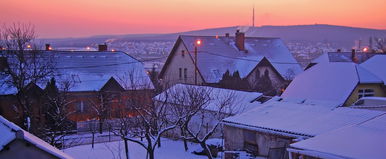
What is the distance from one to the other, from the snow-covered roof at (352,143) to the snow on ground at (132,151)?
989cm

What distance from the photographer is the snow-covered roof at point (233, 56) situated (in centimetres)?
3834

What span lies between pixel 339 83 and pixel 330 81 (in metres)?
0.56

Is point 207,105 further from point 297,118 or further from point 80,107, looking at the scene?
point 80,107

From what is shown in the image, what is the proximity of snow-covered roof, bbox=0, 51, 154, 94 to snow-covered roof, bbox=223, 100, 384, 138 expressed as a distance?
15.9 metres

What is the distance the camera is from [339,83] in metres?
21.8

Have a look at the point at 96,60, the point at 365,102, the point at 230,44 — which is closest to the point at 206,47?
the point at 230,44

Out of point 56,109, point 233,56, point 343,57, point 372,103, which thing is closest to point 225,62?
point 233,56

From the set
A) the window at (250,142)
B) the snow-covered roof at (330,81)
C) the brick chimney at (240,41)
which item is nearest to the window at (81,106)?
the snow-covered roof at (330,81)

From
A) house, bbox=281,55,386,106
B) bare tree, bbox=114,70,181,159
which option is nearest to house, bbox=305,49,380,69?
house, bbox=281,55,386,106

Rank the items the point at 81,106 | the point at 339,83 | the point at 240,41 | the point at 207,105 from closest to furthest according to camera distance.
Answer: the point at 207,105 → the point at 339,83 → the point at 81,106 → the point at 240,41

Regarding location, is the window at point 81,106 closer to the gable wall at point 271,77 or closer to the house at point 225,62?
the house at point 225,62

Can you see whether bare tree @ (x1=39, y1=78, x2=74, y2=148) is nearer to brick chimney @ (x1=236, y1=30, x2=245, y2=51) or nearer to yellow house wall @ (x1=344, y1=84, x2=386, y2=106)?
yellow house wall @ (x1=344, y1=84, x2=386, y2=106)

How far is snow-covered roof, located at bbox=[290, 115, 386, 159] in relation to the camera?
340 inches

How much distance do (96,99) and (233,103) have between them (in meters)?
14.8
